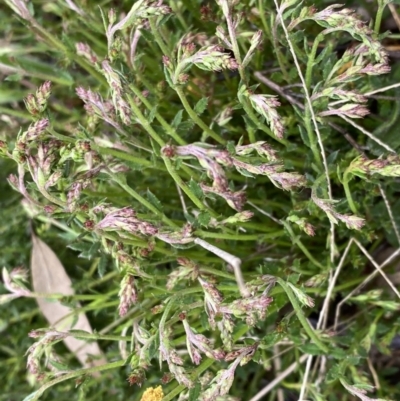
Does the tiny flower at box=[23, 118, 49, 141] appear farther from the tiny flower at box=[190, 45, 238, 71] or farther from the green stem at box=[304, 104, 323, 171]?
the green stem at box=[304, 104, 323, 171]

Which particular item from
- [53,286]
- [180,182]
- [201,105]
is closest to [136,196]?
[180,182]

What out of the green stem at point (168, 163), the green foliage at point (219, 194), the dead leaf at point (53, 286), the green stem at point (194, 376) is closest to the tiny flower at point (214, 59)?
the green foliage at point (219, 194)

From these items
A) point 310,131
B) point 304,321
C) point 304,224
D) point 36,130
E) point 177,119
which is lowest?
point 304,321

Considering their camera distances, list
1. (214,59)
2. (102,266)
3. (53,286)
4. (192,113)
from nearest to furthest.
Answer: (214,59) → (192,113) → (102,266) → (53,286)

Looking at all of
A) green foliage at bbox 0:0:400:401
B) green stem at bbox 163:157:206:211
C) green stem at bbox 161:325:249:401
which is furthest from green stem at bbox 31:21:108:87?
green stem at bbox 161:325:249:401

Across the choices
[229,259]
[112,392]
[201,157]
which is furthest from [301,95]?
[112,392]

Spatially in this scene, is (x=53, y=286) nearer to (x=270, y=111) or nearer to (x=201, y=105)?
(x=201, y=105)
